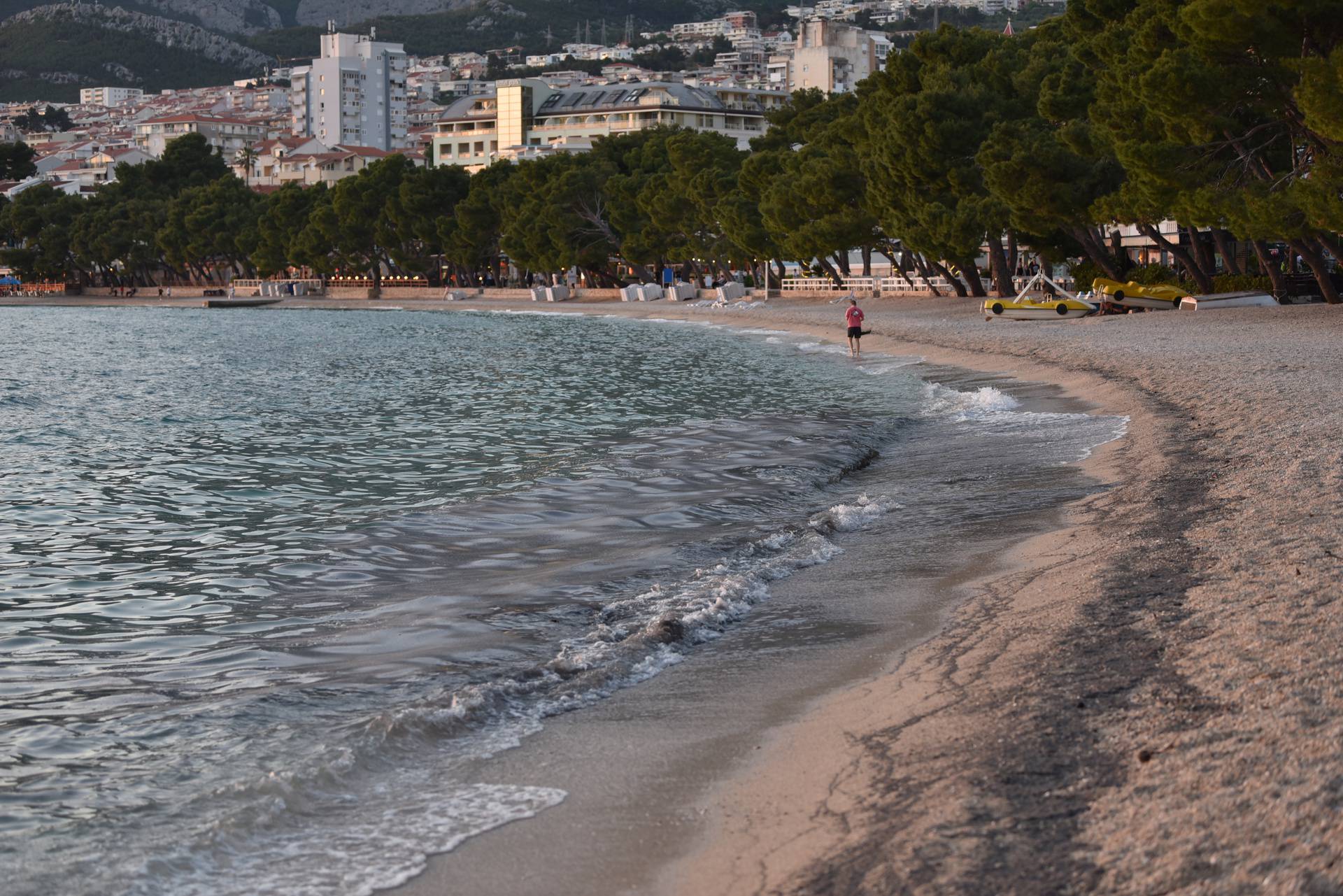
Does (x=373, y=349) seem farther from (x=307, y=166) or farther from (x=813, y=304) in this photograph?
(x=307, y=166)

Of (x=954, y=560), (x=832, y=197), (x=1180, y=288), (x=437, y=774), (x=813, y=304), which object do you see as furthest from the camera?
(x=813, y=304)

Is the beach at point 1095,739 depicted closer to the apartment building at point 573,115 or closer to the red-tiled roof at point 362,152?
the apartment building at point 573,115

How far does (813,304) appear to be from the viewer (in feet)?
226

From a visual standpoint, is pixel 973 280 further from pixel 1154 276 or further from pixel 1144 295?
pixel 1144 295

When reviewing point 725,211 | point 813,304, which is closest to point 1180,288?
point 813,304

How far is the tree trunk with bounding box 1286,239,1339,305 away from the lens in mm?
34938

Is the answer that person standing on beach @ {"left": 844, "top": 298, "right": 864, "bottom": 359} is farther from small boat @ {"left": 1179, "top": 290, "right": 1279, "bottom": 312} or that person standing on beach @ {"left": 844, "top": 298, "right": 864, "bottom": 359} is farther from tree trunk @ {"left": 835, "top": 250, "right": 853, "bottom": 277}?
tree trunk @ {"left": 835, "top": 250, "right": 853, "bottom": 277}

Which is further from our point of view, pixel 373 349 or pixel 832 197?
pixel 832 197

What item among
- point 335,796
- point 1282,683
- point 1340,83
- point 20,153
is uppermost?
point 20,153

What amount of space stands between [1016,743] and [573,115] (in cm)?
15466

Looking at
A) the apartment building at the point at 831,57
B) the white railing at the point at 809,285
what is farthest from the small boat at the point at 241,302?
the apartment building at the point at 831,57

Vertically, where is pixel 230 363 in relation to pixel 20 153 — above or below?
below

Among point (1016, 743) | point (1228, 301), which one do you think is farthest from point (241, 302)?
point (1016, 743)

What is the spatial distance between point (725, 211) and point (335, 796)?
68842mm
